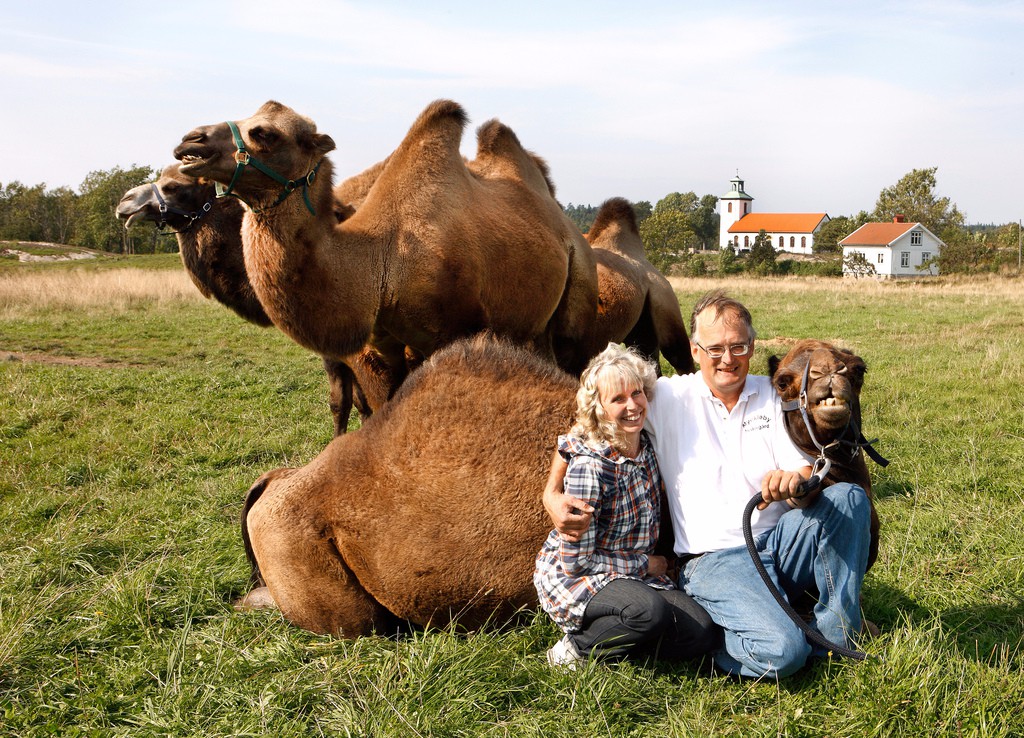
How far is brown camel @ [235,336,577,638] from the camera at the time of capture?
3197 millimetres

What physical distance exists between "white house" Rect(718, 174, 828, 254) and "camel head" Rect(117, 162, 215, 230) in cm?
10193

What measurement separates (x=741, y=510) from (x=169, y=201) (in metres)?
4.99

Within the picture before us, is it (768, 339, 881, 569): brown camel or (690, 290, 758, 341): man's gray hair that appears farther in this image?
(690, 290, 758, 341): man's gray hair

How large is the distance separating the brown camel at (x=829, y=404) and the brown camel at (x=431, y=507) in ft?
2.74

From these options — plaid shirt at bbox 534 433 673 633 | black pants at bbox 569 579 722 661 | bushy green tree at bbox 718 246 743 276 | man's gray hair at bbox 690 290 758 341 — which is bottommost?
black pants at bbox 569 579 722 661

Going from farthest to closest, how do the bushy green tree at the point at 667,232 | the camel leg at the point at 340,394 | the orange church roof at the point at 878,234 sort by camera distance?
the orange church roof at the point at 878,234
the bushy green tree at the point at 667,232
the camel leg at the point at 340,394

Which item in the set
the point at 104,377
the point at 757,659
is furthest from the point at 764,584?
the point at 104,377

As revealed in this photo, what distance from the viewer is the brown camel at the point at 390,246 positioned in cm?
440

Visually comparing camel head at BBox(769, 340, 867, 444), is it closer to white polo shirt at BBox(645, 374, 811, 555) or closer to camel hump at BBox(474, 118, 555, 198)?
white polo shirt at BBox(645, 374, 811, 555)

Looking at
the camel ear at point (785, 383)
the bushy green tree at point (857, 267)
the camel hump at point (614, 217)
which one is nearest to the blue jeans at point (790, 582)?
the camel ear at point (785, 383)

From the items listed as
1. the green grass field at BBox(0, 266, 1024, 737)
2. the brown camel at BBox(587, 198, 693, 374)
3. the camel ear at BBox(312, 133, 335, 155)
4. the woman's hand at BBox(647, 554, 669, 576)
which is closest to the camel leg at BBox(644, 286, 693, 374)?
the brown camel at BBox(587, 198, 693, 374)

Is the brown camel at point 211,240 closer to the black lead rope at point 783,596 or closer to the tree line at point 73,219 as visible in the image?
the black lead rope at point 783,596

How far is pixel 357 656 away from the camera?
3.16 m

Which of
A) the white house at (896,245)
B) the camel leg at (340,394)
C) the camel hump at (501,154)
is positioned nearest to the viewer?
the camel hump at (501,154)
